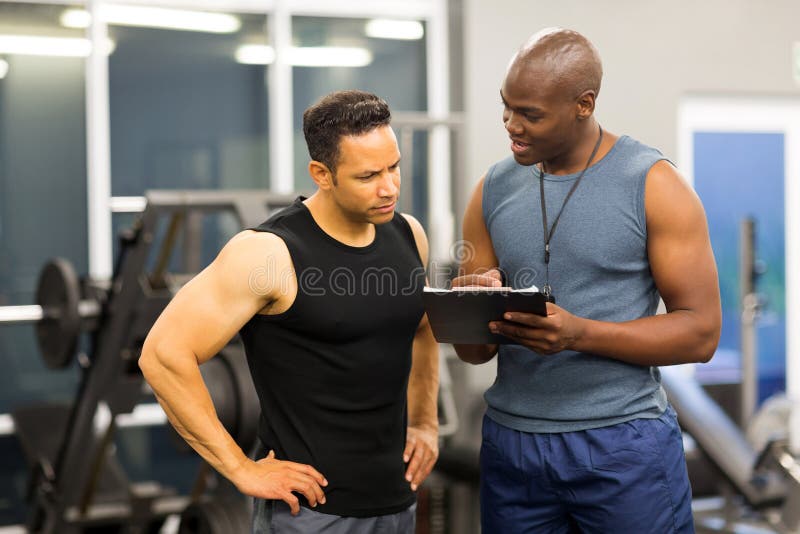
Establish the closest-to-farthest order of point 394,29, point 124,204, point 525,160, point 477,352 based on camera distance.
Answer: point 525,160, point 477,352, point 124,204, point 394,29

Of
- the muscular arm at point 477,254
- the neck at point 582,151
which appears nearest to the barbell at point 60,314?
the muscular arm at point 477,254

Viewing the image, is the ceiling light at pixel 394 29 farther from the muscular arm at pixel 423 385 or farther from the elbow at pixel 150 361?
the elbow at pixel 150 361

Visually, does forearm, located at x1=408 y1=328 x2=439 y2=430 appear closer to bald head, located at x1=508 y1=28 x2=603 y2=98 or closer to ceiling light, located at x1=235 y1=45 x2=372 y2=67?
bald head, located at x1=508 y1=28 x2=603 y2=98

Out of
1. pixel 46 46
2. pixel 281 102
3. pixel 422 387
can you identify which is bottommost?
pixel 422 387

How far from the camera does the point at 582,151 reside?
156 cm

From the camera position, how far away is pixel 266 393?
4.96 feet

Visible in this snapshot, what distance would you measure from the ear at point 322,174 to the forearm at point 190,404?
336 mm

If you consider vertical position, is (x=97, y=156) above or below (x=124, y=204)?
above

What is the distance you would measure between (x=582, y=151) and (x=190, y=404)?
75 centimetres

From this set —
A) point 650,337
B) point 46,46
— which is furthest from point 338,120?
point 46,46

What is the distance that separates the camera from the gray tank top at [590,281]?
150cm

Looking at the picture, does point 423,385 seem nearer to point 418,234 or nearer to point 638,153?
point 418,234

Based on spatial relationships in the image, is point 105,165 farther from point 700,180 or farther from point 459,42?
point 700,180

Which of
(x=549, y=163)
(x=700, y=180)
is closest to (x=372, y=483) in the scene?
(x=549, y=163)
